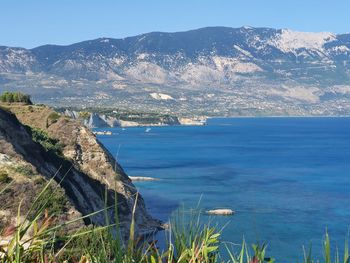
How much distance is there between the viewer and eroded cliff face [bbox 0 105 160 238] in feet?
183

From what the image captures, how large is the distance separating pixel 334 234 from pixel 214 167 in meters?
68.8

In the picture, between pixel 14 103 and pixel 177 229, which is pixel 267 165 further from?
pixel 177 229

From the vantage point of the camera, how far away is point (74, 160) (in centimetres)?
7362

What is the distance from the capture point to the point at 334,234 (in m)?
69.1

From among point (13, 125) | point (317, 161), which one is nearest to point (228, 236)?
point (13, 125)

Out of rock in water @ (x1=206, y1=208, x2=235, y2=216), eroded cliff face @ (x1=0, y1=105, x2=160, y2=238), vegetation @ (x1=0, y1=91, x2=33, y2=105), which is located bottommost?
rock in water @ (x1=206, y1=208, x2=235, y2=216)

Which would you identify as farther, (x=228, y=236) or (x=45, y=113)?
(x=45, y=113)

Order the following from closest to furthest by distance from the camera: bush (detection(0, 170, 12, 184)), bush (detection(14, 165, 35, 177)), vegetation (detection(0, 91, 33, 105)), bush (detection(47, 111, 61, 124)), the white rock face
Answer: bush (detection(0, 170, 12, 184)) → bush (detection(14, 165, 35, 177)) → the white rock face → bush (detection(47, 111, 61, 124)) → vegetation (detection(0, 91, 33, 105))

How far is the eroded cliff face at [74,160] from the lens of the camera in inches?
2200

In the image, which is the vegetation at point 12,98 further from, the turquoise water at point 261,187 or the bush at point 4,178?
the bush at point 4,178

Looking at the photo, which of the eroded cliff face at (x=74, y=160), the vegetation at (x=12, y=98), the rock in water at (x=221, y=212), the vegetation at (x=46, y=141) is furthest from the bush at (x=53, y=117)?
the rock in water at (x=221, y=212)

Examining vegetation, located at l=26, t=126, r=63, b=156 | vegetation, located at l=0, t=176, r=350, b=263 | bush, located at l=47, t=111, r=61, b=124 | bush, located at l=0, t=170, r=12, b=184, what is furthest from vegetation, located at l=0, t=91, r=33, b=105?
vegetation, located at l=0, t=176, r=350, b=263

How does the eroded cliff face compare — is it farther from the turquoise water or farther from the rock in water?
the rock in water

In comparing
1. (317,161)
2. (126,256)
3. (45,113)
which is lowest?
(317,161)
